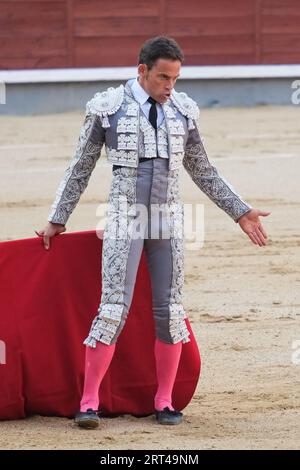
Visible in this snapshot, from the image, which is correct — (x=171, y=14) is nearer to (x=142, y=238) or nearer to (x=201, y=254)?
(x=201, y=254)

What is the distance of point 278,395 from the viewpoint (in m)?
4.10

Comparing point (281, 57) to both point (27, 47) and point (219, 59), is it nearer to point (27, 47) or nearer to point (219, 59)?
point (219, 59)

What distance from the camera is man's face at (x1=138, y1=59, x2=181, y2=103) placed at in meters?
3.54

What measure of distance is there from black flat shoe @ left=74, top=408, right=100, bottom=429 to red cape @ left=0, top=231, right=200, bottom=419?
0.52 feet

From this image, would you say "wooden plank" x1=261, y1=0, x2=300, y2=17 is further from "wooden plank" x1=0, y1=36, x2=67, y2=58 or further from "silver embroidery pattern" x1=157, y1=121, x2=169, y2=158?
"silver embroidery pattern" x1=157, y1=121, x2=169, y2=158

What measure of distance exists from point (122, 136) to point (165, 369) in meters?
0.70

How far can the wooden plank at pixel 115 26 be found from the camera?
1302 centimetres

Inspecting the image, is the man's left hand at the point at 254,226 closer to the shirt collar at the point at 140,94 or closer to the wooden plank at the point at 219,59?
the shirt collar at the point at 140,94

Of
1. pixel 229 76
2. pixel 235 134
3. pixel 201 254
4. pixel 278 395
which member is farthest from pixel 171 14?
pixel 278 395

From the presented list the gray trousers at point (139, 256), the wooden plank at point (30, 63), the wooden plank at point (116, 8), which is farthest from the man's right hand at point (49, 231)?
the wooden plank at point (116, 8)

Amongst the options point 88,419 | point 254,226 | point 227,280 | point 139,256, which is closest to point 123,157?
point 139,256

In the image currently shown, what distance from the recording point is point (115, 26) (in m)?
13.0

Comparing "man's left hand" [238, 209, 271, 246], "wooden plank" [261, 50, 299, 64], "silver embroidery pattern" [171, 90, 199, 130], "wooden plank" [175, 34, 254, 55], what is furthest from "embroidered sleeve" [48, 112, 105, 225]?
"wooden plank" [261, 50, 299, 64]

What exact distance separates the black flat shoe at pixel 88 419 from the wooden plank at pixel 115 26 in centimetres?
965
